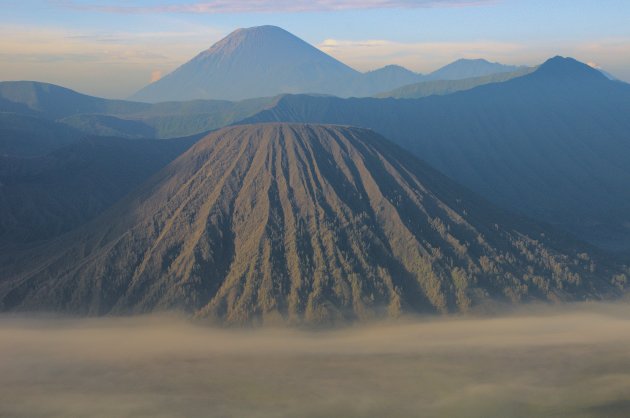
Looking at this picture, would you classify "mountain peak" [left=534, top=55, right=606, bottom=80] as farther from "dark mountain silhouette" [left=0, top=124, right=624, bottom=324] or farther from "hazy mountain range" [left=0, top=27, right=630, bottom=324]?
"dark mountain silhouette" [left=0, top=124, right=624, bottom=324]

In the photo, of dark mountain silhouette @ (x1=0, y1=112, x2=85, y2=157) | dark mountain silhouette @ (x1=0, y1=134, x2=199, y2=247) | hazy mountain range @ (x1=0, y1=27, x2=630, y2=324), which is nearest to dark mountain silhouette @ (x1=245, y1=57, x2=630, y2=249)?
hazy mountain range @ (x1=0, y1=27, x2=630, y2=324)

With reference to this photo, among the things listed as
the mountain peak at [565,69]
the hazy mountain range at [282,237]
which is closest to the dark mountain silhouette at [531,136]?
the mountain peak at [565,69]

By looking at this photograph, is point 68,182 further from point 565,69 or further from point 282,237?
point 565,69

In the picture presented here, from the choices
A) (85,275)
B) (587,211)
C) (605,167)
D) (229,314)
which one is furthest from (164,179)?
(605,167)

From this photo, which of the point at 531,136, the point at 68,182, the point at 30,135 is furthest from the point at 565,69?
→ the point at 68,182

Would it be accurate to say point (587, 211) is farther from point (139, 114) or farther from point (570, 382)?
point (139, 114)
